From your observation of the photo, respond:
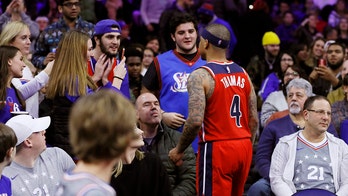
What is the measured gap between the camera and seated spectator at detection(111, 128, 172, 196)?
498cm

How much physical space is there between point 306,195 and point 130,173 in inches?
88.3

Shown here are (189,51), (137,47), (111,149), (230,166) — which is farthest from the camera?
(137,47)

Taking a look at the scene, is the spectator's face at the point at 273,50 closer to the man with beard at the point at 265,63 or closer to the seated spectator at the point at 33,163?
the man with beard at the point at 265,63

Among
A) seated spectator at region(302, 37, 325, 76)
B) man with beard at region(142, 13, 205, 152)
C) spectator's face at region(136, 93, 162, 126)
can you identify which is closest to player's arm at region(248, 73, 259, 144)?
man with beard at region(142, 13, 205, 152)

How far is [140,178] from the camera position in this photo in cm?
499

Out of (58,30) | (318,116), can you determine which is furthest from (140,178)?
(58,30)

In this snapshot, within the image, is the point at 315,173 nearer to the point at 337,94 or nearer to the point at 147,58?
the point at 337,94

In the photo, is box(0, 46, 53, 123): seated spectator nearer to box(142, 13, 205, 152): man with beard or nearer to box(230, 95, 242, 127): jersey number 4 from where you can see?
box(142, 13, 205, 152): man with beard

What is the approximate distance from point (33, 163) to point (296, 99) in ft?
11.8

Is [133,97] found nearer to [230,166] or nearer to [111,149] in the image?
[230,166]

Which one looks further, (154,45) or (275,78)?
(154,45)

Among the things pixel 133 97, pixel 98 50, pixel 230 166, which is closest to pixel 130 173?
pixel 230 166

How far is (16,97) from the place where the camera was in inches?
272

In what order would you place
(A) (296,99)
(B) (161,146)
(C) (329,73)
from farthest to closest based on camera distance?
(C) (329,73) < (A) (296,99) < (B) (161,146)
